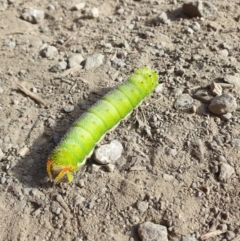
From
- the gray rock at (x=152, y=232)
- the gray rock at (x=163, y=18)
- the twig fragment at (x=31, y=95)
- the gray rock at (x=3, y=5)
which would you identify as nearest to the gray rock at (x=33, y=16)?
the gray rock at (x=3, y=5)

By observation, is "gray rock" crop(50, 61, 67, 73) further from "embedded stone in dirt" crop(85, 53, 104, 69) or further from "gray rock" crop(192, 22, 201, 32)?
"gray rock" crop(192, 22, 201, 32)

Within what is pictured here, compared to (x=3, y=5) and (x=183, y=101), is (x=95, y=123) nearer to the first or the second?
(x=183, y=101)

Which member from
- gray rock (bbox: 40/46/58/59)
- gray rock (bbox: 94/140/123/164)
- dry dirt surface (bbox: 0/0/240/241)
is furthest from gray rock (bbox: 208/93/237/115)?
gray rock (bbox: 40/46/58/59)

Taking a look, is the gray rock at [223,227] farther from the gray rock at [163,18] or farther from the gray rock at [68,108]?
the gray rock at [163,18]

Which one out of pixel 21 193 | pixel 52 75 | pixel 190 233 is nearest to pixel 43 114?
pixel 52 75

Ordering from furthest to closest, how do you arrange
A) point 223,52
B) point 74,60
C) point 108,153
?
point 74,60 → point 223,52 → point 108,153

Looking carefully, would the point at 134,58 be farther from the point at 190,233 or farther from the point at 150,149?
the point at 190,233

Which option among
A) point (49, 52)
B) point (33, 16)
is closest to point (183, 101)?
point (49, 52)
